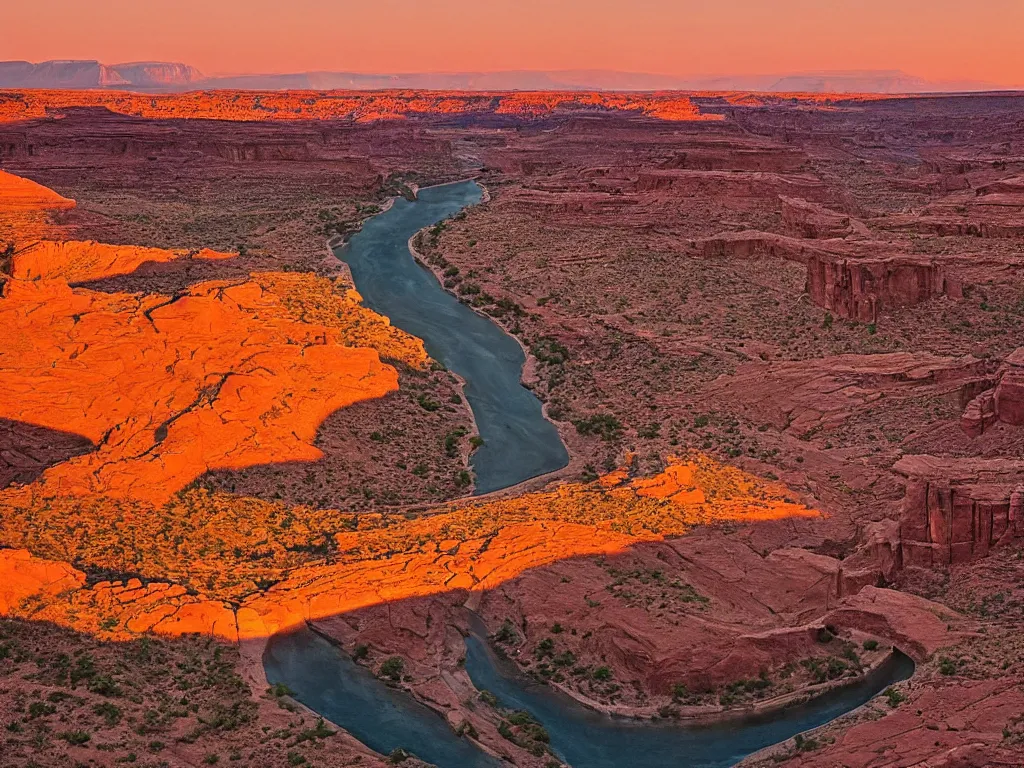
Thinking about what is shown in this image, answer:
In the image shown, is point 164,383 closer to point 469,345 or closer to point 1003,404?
point 469,345

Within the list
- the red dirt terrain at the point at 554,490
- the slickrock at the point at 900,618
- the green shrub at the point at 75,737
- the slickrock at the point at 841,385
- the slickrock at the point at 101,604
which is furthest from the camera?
the slickrock at the point at 841,385

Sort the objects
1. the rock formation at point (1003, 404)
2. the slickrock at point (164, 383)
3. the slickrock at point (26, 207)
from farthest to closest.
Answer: the slickrock at point (26, 207) → the slickrock at point (164, 383) → the rock formation at point (1003, 404)

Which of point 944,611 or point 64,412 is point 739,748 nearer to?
point 944,611

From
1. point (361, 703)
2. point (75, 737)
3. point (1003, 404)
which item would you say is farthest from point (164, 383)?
point (1003, 404)

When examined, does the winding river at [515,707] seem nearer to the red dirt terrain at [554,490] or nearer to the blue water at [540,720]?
the blue water at [540,720]

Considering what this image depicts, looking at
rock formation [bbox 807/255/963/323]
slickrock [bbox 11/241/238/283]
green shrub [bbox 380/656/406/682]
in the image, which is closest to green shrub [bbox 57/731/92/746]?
green shrub [bbox 380/656/406/682]

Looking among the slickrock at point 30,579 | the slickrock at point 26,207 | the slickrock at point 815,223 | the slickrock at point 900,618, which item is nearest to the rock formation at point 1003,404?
the slickrock at point 900,618

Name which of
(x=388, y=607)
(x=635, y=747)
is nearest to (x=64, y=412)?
(x=388, y=607)
